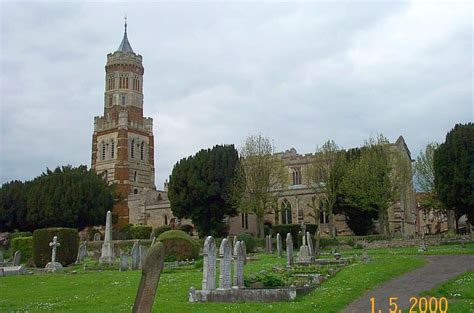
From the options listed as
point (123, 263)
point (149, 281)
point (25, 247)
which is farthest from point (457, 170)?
point (149, 281)

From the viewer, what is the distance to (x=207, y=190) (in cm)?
5156

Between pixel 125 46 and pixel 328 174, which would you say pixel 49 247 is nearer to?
pixel 328 174

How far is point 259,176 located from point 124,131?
1355 inches

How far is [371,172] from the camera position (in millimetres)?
45156

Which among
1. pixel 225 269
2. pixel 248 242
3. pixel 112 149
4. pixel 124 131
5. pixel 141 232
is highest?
pixel 124 131

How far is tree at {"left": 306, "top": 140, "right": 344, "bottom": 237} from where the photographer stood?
159 ft

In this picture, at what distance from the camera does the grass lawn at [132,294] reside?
12.0 m

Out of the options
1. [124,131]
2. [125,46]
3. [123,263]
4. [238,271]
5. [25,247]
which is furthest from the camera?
[125,46]

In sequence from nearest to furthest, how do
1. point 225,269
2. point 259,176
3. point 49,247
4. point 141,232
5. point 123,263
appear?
1. point 225,269
2. point 123,263
3. point 49,247
4. point 259,176
5. point 141,232

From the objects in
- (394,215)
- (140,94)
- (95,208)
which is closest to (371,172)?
(394,215)

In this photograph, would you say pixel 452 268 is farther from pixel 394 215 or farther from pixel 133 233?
pixel 133 233

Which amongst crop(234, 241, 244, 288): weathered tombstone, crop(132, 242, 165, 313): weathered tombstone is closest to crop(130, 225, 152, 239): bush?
crop(234, 241, 244, 288): weathered tombstone

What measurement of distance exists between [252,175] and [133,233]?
56.7 ft

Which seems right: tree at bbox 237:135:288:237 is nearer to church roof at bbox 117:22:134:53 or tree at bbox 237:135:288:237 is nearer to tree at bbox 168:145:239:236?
tree at bbox 168:145:239:236
